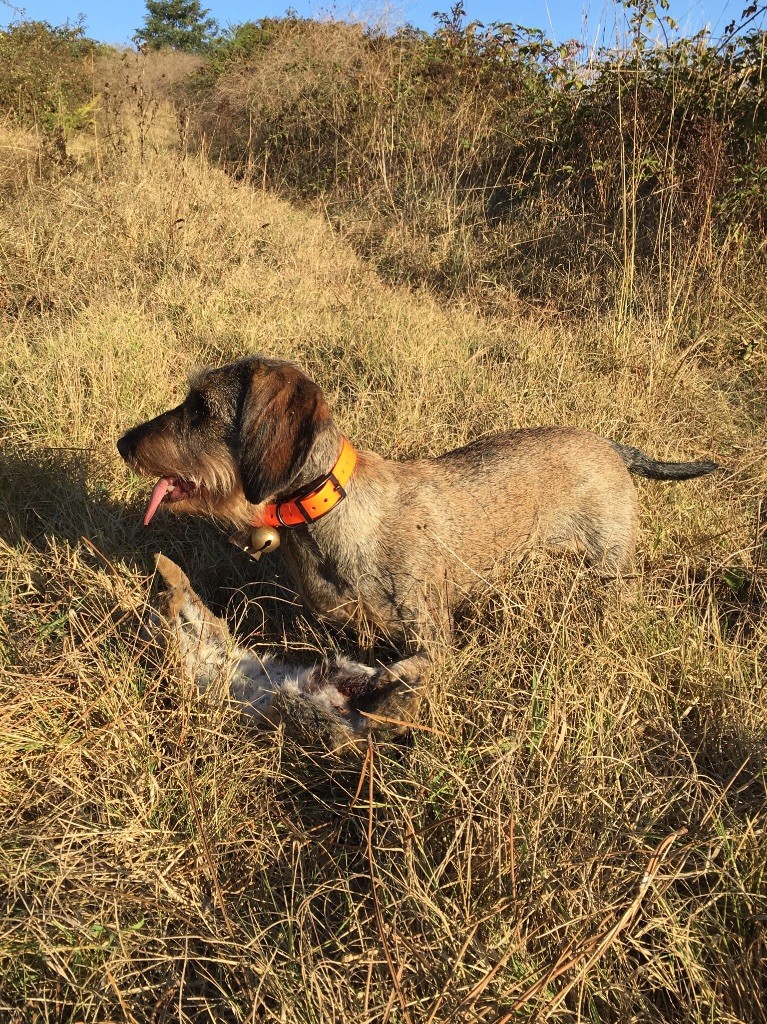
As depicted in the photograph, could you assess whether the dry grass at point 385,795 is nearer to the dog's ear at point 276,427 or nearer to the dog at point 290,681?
the dog at point 290,681

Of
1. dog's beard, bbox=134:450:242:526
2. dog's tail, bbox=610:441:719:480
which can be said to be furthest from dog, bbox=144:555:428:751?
dog's tail, bbox=610:441:719:480

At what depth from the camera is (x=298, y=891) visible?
228cm

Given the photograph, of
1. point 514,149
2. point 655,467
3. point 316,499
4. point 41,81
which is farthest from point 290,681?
point 41,81

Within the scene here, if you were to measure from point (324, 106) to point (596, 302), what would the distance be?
6.31 meters

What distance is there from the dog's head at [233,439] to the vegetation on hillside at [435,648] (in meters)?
0.45

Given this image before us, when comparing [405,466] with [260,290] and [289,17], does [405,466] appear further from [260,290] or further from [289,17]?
[289,17]

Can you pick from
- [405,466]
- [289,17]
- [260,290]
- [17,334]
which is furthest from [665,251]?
[289,17]

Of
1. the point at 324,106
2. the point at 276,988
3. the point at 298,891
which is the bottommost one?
the point at 298,891

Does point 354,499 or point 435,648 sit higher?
point 354,499

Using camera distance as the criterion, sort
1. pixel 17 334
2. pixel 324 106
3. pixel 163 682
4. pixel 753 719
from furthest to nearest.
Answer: pixel 324 106 → pixel 17 334 → pixel 163 682 → pixel 753 719

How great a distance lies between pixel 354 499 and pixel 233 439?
0.53 m

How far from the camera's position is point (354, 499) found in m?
3.22

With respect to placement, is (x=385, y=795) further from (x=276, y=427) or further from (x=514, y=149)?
(x=514, y=149)

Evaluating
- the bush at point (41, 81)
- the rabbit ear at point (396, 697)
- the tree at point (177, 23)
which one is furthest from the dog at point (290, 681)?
the tree at point (177, 23)
